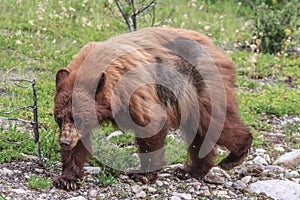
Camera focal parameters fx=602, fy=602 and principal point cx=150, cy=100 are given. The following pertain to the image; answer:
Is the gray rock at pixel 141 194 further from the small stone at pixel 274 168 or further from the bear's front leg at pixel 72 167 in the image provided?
the small stone at pixel 274 168

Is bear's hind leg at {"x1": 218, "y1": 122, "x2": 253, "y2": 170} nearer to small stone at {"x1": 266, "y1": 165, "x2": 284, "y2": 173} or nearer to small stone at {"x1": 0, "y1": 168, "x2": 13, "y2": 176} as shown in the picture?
small stone at {"x1": 266, "y1": 165, "x2": 284, "y2": 173}

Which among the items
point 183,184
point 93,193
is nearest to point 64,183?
point 93,193

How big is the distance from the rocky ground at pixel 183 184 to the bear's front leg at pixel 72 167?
7cm

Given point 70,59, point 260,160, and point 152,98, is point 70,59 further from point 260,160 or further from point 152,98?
point 152,98

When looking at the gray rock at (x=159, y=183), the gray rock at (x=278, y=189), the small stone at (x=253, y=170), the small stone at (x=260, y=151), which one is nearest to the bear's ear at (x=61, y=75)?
the gray rock at (x=159, y=183)

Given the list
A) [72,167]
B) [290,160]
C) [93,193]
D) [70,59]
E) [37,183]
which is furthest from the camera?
[70,59]

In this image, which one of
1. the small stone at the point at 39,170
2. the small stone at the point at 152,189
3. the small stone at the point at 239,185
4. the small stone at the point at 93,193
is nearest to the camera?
the small stone at the point at 93,193

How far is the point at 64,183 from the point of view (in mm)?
5555

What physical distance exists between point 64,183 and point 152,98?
113 centimetres

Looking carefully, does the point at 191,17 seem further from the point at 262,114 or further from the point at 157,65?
the point at 157,65

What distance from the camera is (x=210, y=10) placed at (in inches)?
532

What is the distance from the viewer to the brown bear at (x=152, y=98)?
17.3ft

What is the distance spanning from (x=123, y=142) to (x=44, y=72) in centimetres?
212

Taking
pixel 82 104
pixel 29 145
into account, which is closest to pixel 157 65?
pixel 82 104
